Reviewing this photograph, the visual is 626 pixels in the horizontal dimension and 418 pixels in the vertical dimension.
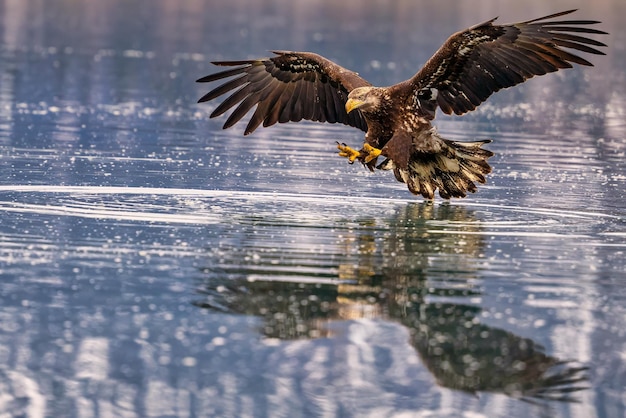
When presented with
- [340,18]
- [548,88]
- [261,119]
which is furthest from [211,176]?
[340,18]

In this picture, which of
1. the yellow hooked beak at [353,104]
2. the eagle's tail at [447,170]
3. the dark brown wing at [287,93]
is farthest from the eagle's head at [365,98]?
the dark brown wing at [287,93]

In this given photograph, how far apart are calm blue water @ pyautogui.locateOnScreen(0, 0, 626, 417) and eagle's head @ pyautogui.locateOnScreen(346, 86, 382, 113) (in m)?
0.70

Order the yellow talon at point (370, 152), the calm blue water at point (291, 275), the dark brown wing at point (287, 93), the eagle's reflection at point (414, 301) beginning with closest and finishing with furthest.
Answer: the calm blue water at point (291, 275)
the eagle's reflection at point (414, 301)
the yellow talon at point (370, 152)
the dark brown wing at point (287, 93)

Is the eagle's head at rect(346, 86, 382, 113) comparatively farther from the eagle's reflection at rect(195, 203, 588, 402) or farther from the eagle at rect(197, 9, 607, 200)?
the eagle's reflection at rect(195, 203, 588, 402)

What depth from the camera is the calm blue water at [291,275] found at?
219 inches

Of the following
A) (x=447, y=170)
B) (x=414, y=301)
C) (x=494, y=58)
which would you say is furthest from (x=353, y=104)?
(x=414, y=301)

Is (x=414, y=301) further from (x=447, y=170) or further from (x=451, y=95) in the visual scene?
(x=451, y=95)

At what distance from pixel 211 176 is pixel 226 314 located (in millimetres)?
4981

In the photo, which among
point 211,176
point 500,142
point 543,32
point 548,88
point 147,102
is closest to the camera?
point 543,32

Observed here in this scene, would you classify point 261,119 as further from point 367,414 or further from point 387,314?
point 367,414

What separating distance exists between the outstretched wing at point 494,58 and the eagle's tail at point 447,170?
0.38m

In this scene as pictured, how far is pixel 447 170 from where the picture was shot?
35.0ft

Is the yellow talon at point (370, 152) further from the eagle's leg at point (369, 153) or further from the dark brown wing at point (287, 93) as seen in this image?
the dark brown wing at point (287, 93)

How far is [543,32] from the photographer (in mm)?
10508
